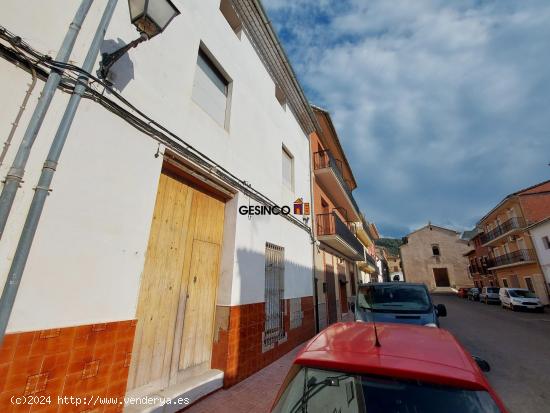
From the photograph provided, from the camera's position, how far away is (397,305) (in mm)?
5762

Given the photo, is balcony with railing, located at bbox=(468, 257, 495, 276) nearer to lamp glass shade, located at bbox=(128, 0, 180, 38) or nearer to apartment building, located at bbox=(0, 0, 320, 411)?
apartment building, located at bbox=(0, 0, 320, 411)

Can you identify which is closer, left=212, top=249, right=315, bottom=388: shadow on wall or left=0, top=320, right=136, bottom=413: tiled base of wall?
left=0, top=320, right=136, bottom=413: tiled base of wall

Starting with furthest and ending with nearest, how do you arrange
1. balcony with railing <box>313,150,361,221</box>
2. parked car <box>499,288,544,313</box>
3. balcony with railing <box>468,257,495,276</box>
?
balcony with railing <box>468,257,495,276</box>
parked car <box>499,288,544,313</box>
balcony with railing <box>313,150,361,221</box>

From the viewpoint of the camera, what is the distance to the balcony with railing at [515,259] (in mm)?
23236

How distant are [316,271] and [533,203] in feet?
88.7

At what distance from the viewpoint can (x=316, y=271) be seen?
938cm

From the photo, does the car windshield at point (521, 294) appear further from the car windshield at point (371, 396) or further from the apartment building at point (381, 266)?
the car windshield at point (371, 396)

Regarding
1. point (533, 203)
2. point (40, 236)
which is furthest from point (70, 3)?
point (533, 203)

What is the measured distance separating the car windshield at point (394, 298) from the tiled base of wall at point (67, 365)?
504cm

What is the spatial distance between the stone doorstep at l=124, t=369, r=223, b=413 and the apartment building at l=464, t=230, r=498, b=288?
40205 millimetres

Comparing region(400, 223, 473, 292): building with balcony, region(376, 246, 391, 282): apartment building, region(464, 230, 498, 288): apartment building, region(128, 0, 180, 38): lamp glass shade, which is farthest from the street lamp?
region(400, 223, 473, 292): building with balcony

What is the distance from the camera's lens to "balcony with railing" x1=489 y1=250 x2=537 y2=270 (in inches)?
915

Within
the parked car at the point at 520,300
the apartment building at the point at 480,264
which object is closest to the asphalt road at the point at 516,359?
the parked car at the point at 520,300

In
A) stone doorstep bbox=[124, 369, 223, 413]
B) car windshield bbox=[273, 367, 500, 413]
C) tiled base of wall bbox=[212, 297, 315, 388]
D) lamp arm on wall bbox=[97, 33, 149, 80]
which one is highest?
lamp arm on wall bbox=[97, 33, 149, 80]
